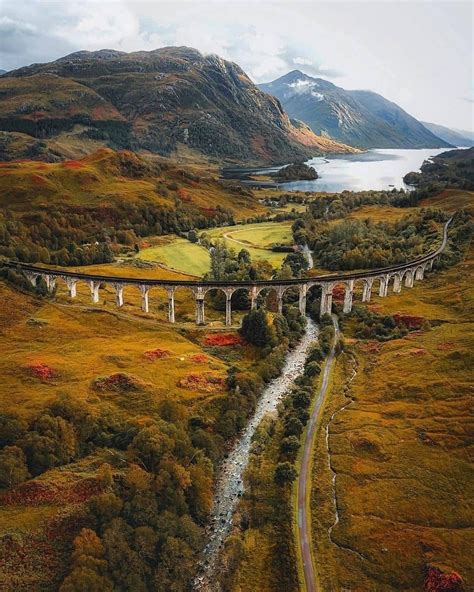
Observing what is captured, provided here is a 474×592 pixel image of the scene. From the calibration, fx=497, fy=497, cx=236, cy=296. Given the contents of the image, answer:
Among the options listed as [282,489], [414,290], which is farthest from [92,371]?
[414,290]

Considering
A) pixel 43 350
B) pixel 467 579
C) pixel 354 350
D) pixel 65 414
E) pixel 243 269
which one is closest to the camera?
pixel 467 579

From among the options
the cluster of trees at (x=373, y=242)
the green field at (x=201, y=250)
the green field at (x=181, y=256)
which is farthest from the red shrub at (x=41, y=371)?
the cluster of trees at (x=373, y=242)

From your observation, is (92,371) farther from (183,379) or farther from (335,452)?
(335,452)

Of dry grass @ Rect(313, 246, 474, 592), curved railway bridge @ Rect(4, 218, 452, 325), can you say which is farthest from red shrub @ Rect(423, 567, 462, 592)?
curved railway bridge @ Rect(4, 218, 452, 325)

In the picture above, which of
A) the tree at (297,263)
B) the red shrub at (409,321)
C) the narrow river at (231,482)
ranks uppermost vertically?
the tree at (297,263)

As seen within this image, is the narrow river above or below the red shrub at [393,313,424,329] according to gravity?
below

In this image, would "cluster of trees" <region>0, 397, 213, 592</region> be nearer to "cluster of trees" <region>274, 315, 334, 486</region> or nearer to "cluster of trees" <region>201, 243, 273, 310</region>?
"cluster of trees" <region>274, 315, 334, 486</region>

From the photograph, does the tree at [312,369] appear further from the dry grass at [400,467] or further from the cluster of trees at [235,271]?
the cluster of trees at [235,271]
